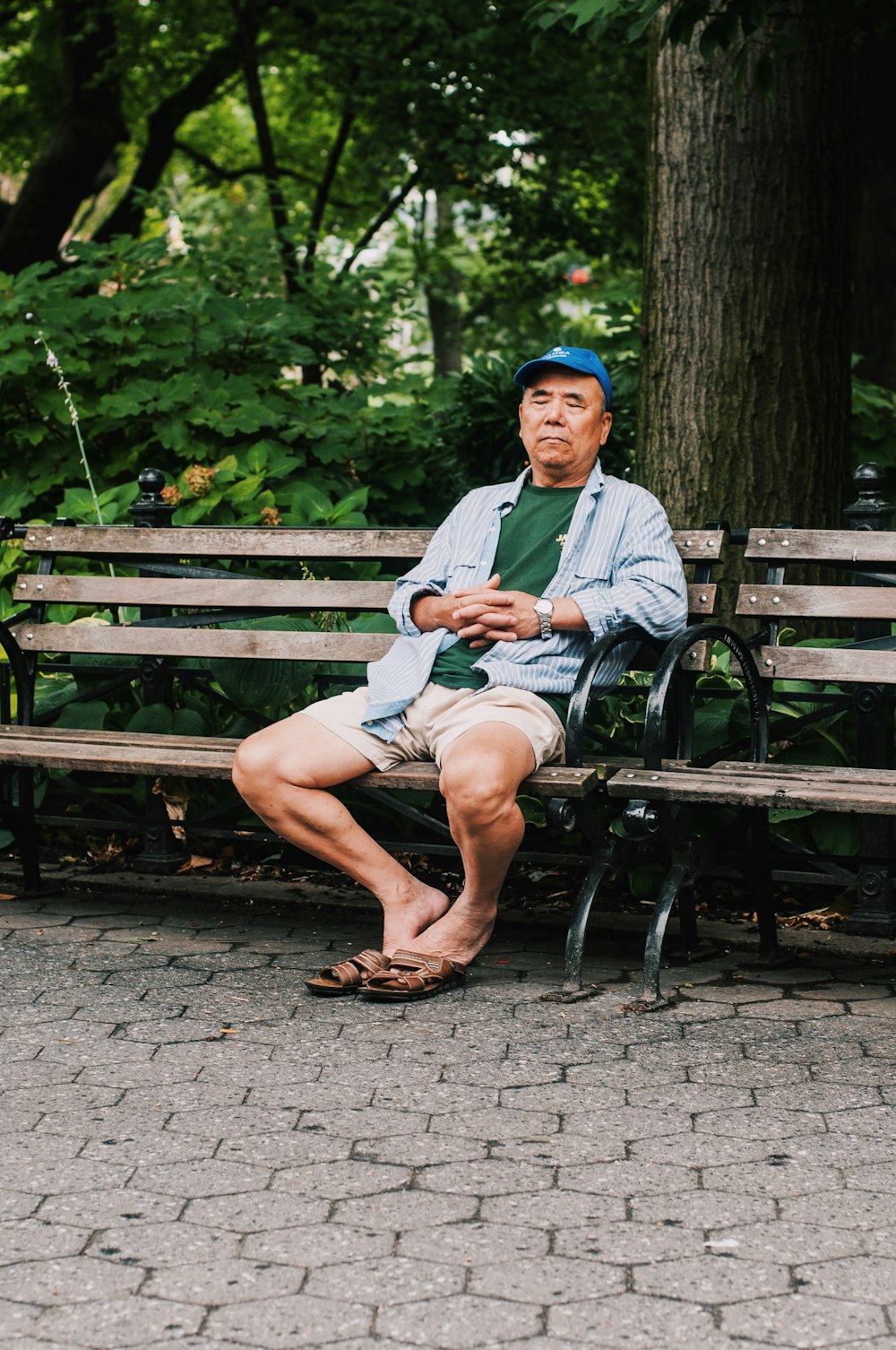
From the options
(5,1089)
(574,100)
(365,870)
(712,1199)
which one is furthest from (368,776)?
(574,100)

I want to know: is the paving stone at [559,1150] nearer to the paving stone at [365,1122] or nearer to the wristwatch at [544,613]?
the paving stone at [365,1122]

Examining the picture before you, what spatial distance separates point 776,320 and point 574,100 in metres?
7.79

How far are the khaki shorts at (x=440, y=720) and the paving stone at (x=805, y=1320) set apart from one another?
1751 millimetres

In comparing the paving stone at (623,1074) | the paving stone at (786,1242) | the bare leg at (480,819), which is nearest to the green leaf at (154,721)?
the bare leg at (480,819)

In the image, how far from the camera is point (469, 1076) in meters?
3.45

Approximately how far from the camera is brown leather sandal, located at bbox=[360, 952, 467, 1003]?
3932 millimetres

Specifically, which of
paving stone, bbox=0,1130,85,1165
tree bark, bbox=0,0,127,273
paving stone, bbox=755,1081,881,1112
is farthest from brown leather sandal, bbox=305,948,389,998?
tree bark, bbox=0,0,127,273

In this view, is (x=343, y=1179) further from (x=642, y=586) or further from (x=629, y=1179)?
(x=642, y=586)

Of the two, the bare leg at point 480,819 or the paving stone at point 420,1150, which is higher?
the bare leg at point 480,819

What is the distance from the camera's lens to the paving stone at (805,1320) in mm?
2352

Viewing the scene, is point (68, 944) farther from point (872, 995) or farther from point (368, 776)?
point (872, 995)

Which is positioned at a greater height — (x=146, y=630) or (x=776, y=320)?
(x=776, y=320)

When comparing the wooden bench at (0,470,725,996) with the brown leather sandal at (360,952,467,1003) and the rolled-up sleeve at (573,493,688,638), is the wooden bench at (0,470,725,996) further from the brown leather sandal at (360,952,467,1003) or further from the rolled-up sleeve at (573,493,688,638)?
the brown leather sandal at (360,952,467,1003)

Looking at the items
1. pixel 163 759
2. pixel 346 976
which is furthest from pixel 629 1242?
pixel 163 759
